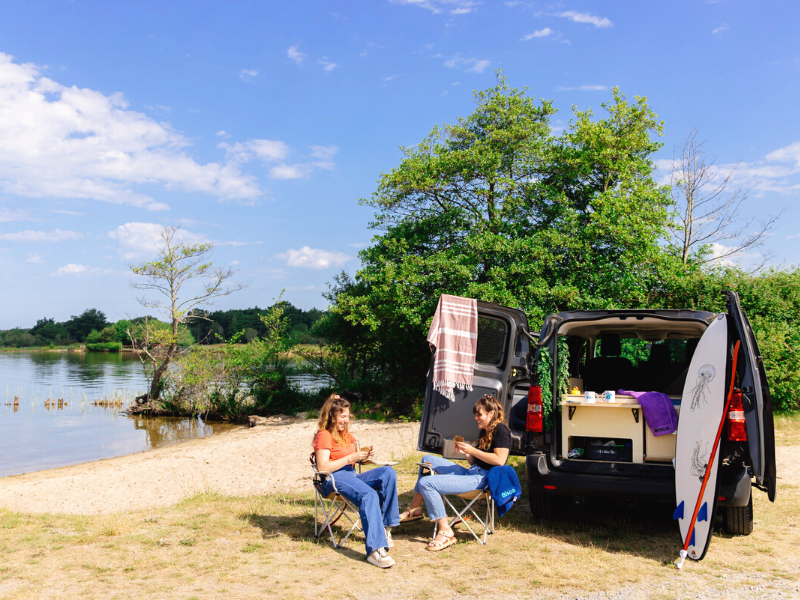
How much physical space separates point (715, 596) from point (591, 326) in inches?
97.2

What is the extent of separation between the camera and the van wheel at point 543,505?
17.4ft

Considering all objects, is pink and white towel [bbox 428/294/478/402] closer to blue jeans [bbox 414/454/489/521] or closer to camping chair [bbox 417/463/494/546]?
camping chair [bbox 417/463/494/546]

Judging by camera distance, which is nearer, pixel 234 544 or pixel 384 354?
pixel 234 544

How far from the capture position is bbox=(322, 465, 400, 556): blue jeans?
173 inches

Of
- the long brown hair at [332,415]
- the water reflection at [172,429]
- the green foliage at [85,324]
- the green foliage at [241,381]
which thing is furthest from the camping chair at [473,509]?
the green foliage at [85,324]

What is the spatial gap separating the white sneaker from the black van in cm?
140

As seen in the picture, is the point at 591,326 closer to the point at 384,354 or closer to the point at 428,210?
the point at 428,210

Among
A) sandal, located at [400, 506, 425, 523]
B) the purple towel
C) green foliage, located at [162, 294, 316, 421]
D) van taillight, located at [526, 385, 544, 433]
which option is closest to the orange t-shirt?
sandal, located at [400, 506, 425, 523]

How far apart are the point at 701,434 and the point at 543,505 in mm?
1628

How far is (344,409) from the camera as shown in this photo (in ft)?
16.2

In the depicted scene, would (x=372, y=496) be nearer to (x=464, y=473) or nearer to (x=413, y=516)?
(x=413, y=516)

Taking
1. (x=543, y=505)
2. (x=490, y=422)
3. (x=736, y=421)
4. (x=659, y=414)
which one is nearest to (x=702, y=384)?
(x=736, y=421)

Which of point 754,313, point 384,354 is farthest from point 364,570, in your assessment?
point 384,354

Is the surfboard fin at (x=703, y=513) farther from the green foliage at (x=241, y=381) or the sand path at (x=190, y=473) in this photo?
the green foliage at (x=241, y=381)
